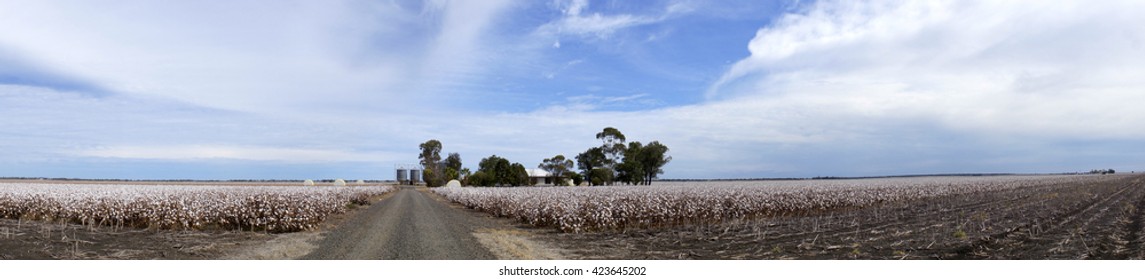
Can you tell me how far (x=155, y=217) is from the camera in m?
18.9

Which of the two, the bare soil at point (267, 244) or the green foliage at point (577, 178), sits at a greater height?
the green foliage at point (577, 178)

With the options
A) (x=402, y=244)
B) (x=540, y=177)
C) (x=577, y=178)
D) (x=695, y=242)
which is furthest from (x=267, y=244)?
(x=540, y=177)

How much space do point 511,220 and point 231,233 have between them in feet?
35.6

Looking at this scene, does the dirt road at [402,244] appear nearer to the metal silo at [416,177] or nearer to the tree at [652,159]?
the tree at [652,159]

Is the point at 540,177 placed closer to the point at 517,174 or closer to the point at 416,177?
the point at 517,174

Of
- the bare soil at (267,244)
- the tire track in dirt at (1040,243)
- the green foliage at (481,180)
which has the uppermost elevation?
the green foliage at (481,180)

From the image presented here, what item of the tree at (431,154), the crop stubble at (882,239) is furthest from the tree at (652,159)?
the crop stubble at (882,239)

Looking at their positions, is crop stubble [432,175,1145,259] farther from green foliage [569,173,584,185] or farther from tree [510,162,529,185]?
green foliage [569,173,584,185]

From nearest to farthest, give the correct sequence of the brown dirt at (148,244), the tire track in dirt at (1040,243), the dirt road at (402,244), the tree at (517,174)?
the tire track in dirt at (1040,243) → the dirt road at (402,244) → the brown dirt at (148,244) → the tree at (517,174)

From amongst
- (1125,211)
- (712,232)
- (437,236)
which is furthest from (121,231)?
(1125,211)

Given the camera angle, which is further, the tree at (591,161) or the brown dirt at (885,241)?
the tree at (591,161)

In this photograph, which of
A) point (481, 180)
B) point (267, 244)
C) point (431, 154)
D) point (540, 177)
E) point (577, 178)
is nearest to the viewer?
point (267, 244)

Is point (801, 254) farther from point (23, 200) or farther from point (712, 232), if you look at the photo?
point (23, 200)

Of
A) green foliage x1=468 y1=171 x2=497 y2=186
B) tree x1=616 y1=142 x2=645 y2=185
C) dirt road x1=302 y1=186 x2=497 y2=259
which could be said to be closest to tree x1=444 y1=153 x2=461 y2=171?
green foliage x1=468 y1=171 x2=497 y2=186
